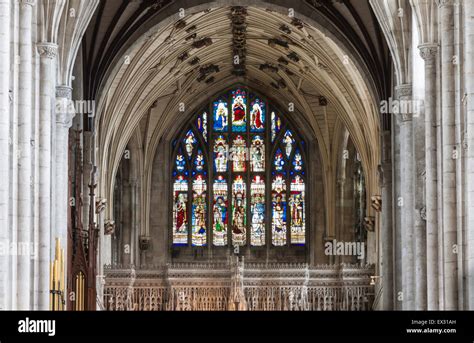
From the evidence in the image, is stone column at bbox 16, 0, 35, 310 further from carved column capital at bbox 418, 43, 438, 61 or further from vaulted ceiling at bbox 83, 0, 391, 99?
vaulted ceiling at bbox 83, 0, 391, 99

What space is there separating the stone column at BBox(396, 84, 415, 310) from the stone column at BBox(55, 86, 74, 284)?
30.6 ft

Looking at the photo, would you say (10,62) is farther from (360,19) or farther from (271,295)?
(271,295)

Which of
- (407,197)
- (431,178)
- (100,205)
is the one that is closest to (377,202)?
(407,197)

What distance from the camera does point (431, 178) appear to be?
32656 millimetres

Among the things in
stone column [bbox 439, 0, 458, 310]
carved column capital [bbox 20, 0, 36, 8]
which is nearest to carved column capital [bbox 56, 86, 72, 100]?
carved column capital [bbox 20, 0, 36, 8]

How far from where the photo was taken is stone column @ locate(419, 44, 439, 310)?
3259 centimetres

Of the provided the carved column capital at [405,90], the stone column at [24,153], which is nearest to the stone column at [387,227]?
the carved column capital at [405,90]

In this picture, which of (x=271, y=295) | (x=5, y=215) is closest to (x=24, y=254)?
(x=5, y=215)

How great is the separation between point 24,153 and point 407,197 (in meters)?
12.8

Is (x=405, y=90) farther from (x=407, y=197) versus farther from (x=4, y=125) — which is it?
(x=4, y=125)

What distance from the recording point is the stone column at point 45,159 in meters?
34.0

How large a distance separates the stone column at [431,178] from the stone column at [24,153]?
9.20 m

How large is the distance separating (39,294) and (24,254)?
3571 millimetres

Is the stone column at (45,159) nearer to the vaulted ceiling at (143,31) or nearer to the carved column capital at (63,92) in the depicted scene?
the carved column capital at (63,92)
